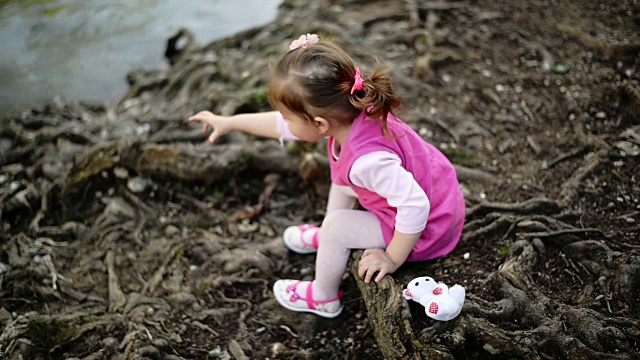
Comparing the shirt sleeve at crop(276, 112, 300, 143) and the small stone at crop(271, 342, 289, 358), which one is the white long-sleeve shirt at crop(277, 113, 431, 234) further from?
the small stone at crop(271, 342, 289, 358)

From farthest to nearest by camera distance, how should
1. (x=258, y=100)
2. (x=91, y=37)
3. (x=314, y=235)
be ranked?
(x=91, y=37), (x=258, y=100), (x=314, y=235)

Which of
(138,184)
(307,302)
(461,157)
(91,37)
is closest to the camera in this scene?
(307,302)

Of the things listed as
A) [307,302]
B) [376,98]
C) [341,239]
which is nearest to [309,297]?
[307,302]

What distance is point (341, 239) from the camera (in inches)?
106

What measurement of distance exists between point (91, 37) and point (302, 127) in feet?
20.8

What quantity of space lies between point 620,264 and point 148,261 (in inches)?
107

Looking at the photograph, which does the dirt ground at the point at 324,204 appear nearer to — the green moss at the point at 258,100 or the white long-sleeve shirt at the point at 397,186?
the green moss at the point at 258,100

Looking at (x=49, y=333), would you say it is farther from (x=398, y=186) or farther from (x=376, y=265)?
(x=398, y=186)

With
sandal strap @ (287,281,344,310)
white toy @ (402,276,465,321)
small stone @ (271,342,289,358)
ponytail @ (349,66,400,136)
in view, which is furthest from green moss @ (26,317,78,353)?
ponytail @ (349,66,400,136)

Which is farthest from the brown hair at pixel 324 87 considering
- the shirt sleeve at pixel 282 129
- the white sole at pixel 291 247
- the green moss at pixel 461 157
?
the green moss at pixel 461 157

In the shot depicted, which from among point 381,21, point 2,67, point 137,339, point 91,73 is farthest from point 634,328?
point 2,67

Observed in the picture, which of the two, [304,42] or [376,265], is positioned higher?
[304,42]

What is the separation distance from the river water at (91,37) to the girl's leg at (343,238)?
16.0ft

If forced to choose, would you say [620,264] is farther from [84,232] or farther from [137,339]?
[84,232]
